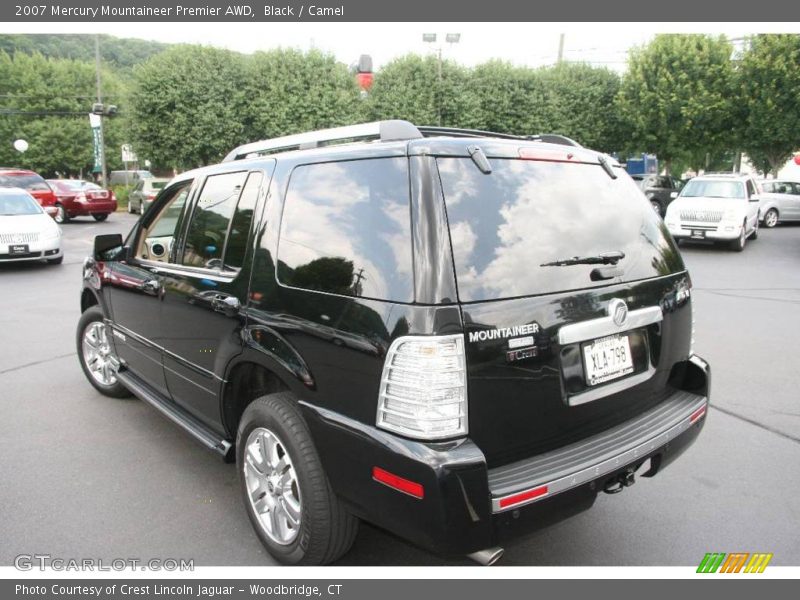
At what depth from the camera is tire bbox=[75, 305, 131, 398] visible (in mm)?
4887

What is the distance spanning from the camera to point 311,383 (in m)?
2.49

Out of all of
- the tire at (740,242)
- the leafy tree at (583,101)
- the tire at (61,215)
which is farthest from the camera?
the leafy tree at (583,101)

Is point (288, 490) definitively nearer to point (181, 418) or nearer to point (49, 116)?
point (181, 418)

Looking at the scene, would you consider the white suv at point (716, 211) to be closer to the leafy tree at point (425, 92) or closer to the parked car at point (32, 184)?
the leafy tree at point (425, 92)

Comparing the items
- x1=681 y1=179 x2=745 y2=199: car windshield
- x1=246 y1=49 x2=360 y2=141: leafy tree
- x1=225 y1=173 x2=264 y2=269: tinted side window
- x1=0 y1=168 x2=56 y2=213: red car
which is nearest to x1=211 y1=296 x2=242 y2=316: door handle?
x1=225 y1=173 x2=264 y2=269: tinted side window

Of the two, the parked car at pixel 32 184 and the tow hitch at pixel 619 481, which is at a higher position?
the parked car at pixel 32 184

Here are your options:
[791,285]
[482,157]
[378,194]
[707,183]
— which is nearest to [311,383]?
[378,194]

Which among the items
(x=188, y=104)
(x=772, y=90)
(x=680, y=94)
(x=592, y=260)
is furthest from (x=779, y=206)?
(x=188, y=104)

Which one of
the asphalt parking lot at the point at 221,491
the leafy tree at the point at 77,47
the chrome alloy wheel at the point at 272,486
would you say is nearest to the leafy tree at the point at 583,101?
the asphalt parking lot at the point at 221,491

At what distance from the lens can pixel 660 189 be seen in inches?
896

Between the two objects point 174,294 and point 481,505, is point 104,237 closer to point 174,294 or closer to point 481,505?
point 174,294

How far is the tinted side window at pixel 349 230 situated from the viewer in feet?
7.48

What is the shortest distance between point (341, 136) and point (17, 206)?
11.9 meters

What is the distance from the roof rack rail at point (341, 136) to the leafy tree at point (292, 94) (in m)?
23.8
